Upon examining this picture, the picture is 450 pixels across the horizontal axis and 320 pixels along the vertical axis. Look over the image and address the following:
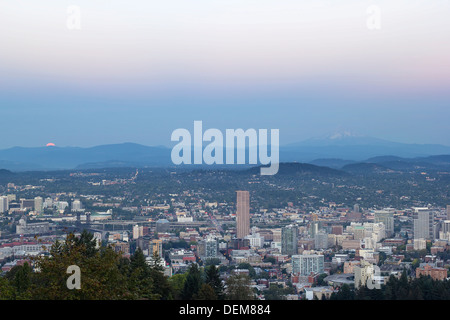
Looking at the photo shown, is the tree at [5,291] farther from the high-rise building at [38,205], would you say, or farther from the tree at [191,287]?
the high-rise building at [38,205]

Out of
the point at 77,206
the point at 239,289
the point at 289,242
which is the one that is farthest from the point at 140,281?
the point at 77,206

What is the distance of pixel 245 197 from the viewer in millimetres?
31203

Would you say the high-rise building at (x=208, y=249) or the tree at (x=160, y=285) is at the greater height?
the tree at (x=160, y=285)

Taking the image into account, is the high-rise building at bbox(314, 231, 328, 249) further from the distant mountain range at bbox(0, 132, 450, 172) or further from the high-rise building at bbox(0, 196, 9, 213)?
the distant mountain range at bbox(0, 132, 450, 172)

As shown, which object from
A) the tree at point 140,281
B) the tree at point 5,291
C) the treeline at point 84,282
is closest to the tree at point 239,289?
the treeline at point 84,282

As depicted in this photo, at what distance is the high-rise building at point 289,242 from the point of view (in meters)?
20.3

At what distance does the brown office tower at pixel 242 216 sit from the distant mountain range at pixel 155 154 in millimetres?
24803

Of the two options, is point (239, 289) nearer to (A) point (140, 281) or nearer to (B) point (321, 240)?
(A) point (140, 281)

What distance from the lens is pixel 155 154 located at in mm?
70938

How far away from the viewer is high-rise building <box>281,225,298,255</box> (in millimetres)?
→ 20297

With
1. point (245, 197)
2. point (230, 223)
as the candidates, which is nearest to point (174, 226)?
point (230, 223)

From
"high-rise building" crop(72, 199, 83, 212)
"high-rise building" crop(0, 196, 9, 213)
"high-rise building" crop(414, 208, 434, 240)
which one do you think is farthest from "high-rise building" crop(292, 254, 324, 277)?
"high-rise building" crop(0, 196, 9, 213)

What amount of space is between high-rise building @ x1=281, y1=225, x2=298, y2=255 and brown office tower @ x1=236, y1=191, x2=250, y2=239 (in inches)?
98.1
